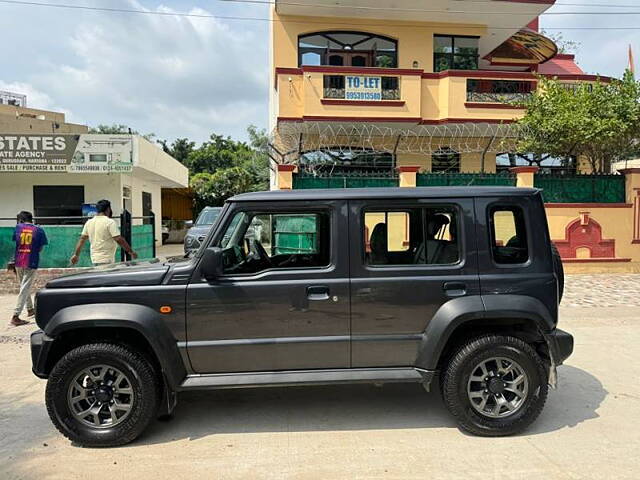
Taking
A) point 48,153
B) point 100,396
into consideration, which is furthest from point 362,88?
point 100,396

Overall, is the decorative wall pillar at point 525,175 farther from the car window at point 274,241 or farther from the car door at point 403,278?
the car window at point 274,241

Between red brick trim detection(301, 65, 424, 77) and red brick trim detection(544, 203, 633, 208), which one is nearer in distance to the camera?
red brick trim detection(544, 203, 633, 208)

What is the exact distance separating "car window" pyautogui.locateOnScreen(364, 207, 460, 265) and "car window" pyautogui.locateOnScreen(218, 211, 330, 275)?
1.31 feet

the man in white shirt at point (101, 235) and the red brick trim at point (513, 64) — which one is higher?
the red brick trim at point (513, 64)

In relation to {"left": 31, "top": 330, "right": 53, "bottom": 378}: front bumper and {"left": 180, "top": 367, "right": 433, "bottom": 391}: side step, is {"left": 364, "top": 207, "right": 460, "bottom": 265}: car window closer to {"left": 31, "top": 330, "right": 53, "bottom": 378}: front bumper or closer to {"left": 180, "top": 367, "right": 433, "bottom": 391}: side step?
{"left": 180, "top": 367, "right": 433, "bottom": 391}: side step

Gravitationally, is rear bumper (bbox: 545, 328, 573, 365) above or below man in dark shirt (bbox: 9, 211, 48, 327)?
below

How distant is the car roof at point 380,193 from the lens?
392cm

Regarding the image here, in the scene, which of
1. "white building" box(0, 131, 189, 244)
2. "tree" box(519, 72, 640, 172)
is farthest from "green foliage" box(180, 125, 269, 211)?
"tree" box(519, 72, 640, 172)

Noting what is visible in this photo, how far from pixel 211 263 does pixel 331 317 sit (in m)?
1.01

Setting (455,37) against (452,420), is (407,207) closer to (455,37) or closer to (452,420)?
(452,420)

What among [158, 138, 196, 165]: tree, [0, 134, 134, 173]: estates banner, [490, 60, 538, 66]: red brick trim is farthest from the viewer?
[158, 138, 196, 165]: tree

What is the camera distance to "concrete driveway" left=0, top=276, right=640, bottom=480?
3354 mm

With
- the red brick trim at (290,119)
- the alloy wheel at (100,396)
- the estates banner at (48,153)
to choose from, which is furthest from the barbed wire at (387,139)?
the alloy wheel at (100,396)

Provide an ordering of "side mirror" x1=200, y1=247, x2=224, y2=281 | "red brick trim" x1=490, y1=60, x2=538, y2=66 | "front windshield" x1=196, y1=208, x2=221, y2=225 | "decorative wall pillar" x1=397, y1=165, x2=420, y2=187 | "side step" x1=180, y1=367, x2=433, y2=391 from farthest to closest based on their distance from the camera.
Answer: "red brick trim" x1=490, y1=60, x2=538, y2=66
"front windshield" x1=196, y1=208, x2=221, y2=225
"decorative wall pillar" x1=397, y1=165, x2=420, y2=187
"side step" x1=180, y1=367, x2=433, y2=391
"side mirror" x1=200, y1=247, x2=224, y2=281
